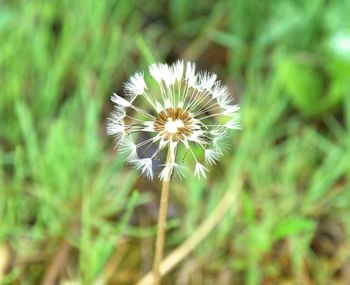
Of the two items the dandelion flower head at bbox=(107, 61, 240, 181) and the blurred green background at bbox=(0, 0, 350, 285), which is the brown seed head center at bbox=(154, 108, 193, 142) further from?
the blurred green background at bbox=(0, 0, 350, 285)

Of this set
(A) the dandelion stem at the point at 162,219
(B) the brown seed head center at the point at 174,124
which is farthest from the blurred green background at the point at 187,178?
(B) the brown seed head center at the point at 174,124

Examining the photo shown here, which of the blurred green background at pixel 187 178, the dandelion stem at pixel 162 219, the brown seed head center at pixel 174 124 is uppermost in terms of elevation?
the blurred green background at pixel 187 178

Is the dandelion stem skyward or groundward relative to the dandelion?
groundward

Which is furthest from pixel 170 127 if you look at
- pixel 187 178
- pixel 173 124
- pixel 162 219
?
pixel 187 178

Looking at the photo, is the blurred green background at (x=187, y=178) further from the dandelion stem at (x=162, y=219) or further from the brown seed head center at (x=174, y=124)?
the brown seed head center at (x=174, y=124)

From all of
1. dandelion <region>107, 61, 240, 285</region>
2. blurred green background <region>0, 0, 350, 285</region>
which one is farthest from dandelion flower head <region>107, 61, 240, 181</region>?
blurred green background <region>0, 0, 350, 285</region>

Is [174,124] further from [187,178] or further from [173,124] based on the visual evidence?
[187,178]
